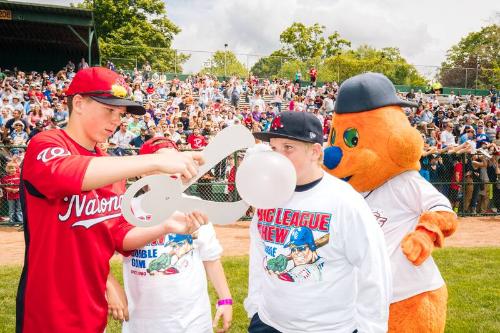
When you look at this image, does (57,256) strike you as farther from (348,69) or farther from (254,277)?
(348,69)

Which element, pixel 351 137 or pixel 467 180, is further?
pixel 467 180

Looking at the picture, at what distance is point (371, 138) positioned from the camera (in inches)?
126

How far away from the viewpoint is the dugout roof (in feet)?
64.5

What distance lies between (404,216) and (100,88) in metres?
2.04

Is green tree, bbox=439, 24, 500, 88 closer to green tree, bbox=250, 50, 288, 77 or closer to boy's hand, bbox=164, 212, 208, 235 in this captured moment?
green tree, bbox=250, 50, 288, 77

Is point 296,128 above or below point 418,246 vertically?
above

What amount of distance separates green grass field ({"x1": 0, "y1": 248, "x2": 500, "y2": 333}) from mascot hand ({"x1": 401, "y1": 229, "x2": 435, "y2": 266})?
2311mm

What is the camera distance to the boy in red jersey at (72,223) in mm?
2025

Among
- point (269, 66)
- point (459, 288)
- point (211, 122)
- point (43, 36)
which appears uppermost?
point (43, 36)

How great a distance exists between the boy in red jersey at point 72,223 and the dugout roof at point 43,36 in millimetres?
19470

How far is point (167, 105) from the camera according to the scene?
65.3 ft

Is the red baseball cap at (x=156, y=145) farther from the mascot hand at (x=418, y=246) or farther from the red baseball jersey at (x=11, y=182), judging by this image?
the red baseball jersey at (x=11, y=182)

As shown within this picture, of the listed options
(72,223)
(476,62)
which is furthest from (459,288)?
(476,62)

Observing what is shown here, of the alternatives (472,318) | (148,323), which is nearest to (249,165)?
(148,323)
